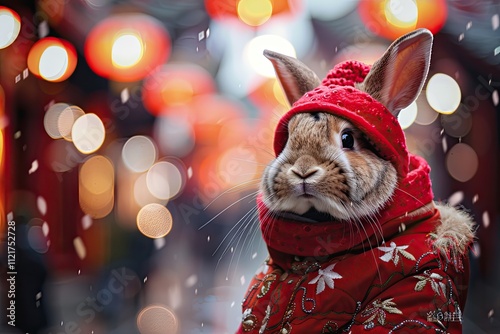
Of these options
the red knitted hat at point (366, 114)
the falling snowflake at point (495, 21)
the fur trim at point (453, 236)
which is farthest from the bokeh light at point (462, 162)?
the red knitted hat at point (366, 114)

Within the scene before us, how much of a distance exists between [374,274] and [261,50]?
74 centimetres

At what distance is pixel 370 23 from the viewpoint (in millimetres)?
1243

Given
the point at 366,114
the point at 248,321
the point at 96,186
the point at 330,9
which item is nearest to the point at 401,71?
the point at 366,114

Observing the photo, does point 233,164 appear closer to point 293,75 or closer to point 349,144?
point 293,75

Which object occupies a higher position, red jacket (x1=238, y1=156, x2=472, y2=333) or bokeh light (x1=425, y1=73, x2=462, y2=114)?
bokeh light (x1=425, y1=73, x2=462, y2=114)

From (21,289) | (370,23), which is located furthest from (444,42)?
(21,289)

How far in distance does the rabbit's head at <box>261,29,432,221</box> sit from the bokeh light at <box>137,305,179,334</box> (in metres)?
0.72

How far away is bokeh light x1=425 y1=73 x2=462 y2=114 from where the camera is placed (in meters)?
1.18

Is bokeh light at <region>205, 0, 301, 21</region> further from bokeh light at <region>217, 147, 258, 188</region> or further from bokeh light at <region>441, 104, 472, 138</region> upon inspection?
bokeh light at <region>441, 104, 472, 138</region>

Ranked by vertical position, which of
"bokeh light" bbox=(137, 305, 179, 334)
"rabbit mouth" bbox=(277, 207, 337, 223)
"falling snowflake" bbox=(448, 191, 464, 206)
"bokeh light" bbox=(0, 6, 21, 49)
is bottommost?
"bokeh light" bbox=(137, 305, 179, 334)

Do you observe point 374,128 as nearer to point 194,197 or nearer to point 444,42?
point 444,42

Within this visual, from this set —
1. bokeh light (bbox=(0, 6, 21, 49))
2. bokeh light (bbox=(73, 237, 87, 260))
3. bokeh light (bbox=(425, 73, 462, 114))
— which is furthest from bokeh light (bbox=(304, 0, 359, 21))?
bokeh light (bbox=(73, 237, 87, 260))

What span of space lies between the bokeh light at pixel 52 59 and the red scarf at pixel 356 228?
31.6 inches

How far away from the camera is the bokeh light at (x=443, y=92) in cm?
118
